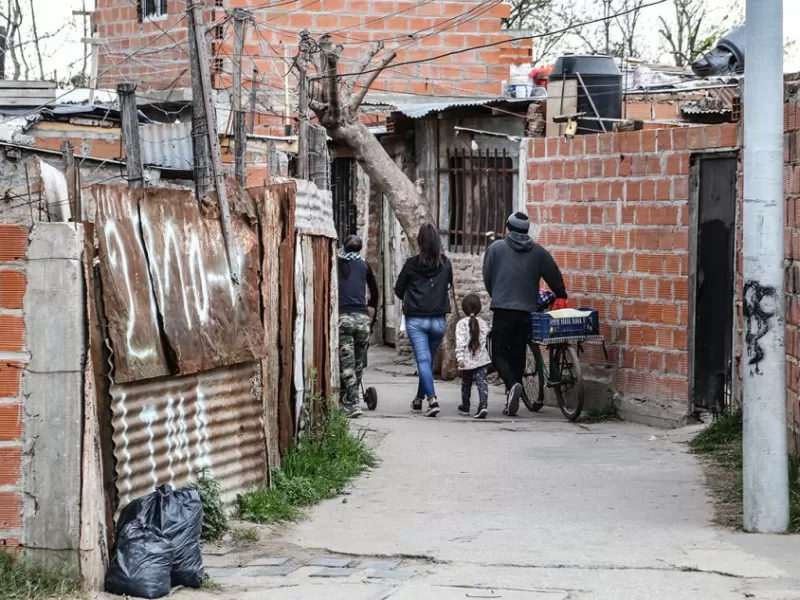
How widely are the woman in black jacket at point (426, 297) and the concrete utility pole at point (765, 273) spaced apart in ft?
18.7

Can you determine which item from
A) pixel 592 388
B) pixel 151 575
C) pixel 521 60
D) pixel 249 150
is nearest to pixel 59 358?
pixel 151 575

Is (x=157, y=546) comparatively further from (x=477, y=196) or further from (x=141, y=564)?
(x=477, y=196)

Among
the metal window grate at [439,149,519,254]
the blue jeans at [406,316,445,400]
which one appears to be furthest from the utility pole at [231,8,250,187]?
the metal window grate at [439,149,519,254]

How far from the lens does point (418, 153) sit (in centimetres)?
1788

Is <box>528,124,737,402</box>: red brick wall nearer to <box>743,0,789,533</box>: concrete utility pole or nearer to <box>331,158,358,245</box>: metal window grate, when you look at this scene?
<box>743,0,789,533</box>: concrete utility pole

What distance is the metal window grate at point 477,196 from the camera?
643 inches

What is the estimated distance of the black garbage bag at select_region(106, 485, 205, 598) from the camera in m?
5.97

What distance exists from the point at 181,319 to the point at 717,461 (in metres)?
4.62

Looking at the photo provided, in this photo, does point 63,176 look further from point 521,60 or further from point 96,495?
point 521,60

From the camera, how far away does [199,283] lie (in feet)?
24.1

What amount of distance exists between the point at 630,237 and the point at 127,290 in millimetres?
6651

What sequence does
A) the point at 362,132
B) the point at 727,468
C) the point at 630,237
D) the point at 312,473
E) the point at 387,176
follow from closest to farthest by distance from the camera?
the point at 312,473 < the point at 727,468 < the point at 630,237 < the point at 362,132 < the point at 387,176

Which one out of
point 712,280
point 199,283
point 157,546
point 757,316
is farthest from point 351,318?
point 157,546

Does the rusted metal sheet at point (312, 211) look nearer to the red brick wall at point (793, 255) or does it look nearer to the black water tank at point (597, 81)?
the red brick wall at point (793, 255)
